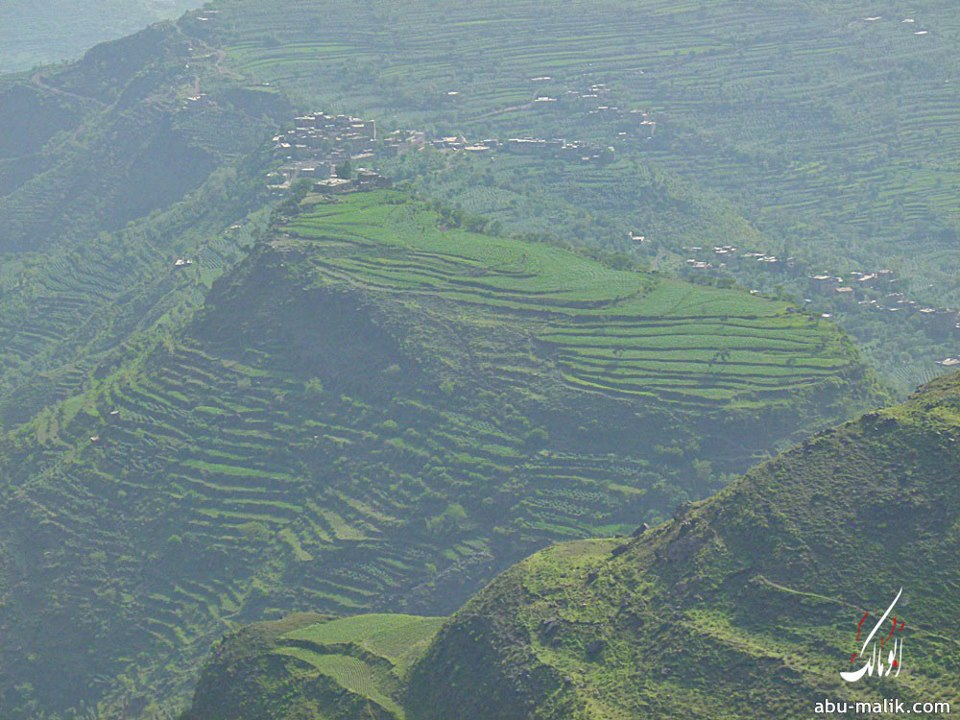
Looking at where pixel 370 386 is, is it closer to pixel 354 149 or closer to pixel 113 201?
pixel 354 149

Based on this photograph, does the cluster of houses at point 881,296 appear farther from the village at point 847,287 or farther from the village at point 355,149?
the village at point 355,149

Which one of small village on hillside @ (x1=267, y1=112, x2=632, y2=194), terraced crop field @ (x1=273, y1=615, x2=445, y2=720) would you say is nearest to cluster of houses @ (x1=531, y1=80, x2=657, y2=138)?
small village on hillside @ (x1=267, y1=112, x2=632, y2=194)

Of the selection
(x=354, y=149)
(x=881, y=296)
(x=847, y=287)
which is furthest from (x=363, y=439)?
(x=881, y=296)

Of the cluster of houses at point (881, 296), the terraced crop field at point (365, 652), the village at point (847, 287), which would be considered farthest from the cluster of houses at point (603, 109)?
the terraced crop field at point (365, 652)

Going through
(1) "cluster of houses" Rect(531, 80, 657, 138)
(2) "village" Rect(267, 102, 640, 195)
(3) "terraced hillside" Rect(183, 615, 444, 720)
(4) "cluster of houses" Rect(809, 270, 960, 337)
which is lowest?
(4) "cluster of houses" Rect(809, 270, 960, 337)

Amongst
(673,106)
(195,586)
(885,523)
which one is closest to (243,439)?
(195,586)

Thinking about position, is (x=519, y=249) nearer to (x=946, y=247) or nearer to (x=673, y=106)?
(x=946, y=247)

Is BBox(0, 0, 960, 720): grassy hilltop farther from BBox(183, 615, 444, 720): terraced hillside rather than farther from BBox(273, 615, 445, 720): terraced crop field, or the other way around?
BBox(183, 615, 444, 720): terraced hillside
